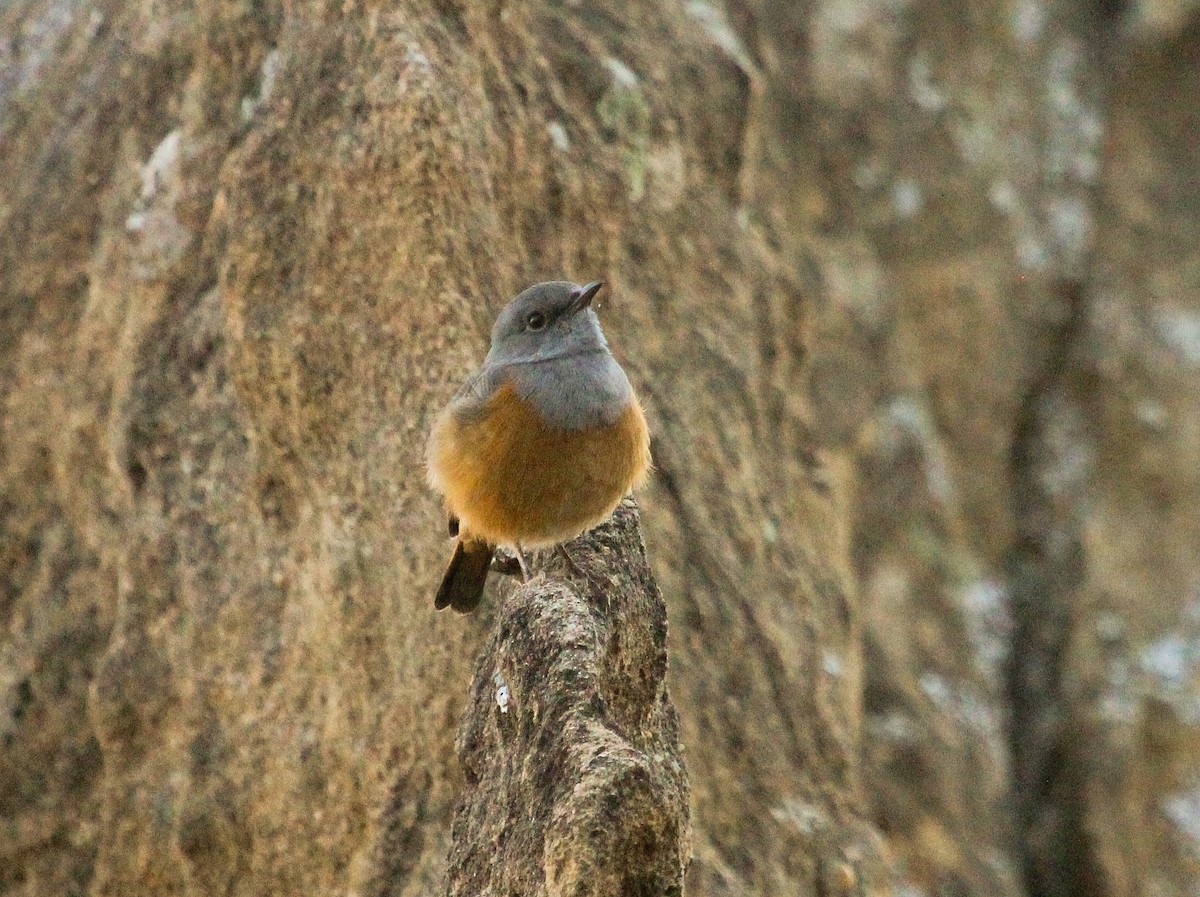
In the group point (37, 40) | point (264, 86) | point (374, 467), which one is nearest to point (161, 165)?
point (264, 86)

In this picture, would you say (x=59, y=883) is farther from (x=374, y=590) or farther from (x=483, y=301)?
(x=483, y=301)

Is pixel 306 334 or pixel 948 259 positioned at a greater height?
pixel 306 334

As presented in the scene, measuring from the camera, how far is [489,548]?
595cm

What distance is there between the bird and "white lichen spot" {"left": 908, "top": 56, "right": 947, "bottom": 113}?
7863 millimetres

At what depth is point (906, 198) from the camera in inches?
512

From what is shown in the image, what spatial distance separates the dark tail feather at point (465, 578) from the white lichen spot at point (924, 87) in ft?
26.9

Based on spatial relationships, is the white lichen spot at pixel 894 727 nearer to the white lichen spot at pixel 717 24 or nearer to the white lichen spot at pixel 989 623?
the white lichen spot at pixel 989 623

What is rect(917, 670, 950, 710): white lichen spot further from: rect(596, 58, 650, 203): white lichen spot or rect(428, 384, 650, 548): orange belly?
rect(428, 384, 650, 548): orange belly

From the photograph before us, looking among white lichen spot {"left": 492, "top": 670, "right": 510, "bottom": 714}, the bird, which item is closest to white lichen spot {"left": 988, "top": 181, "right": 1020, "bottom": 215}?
the bird

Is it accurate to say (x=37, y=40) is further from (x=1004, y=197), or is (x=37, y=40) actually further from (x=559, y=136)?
(x=1004, y=197)

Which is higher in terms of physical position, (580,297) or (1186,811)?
(580,297)

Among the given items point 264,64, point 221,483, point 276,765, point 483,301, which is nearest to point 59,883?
point 276,765

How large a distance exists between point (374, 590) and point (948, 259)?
769cm

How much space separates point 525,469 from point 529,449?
0.07 meters
